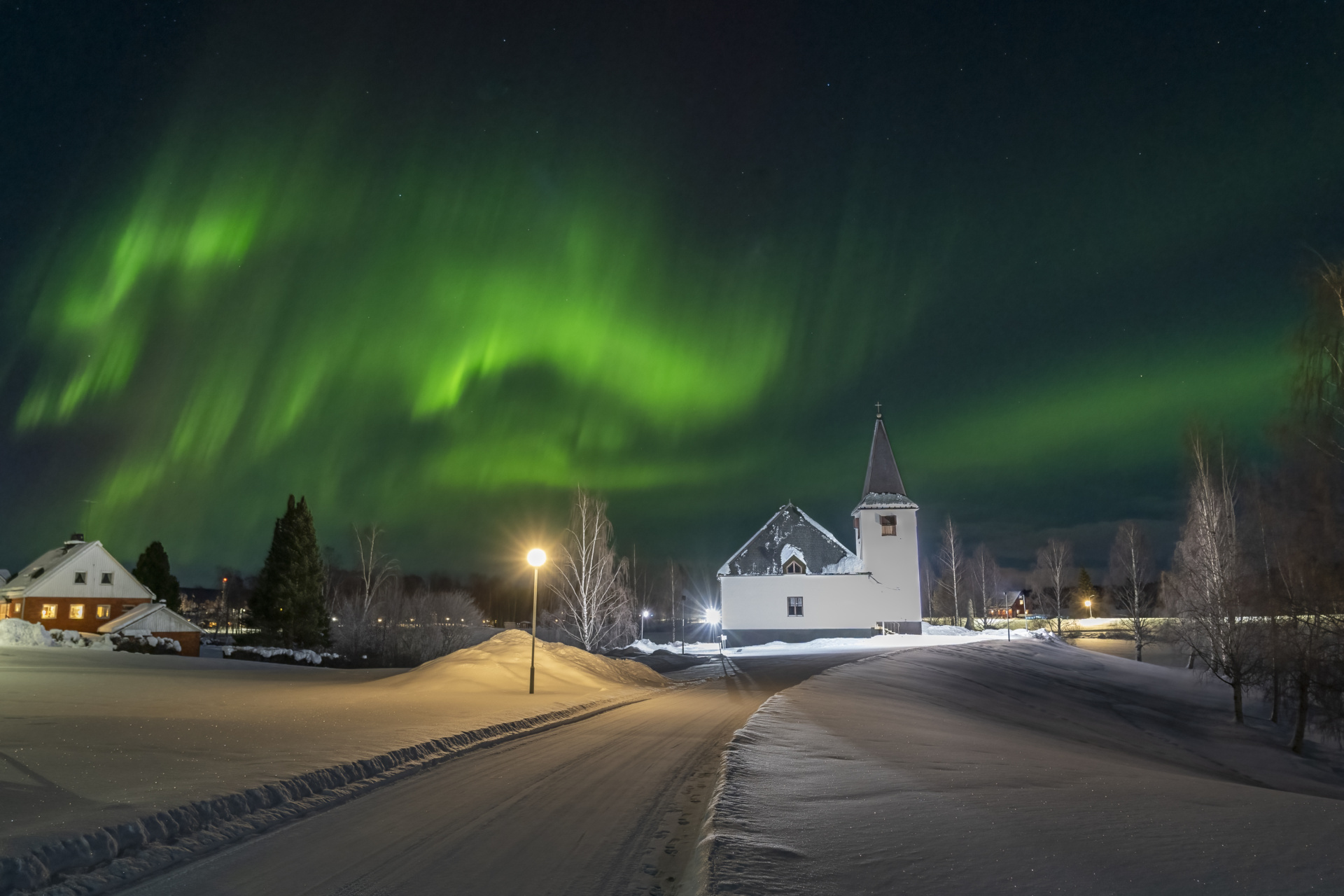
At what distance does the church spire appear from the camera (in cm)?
6575

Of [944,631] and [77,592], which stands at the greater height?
[77,592]

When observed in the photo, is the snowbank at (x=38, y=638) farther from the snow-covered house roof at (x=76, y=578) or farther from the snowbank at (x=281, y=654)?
the snow-covered house roof at (x=76, y=578)

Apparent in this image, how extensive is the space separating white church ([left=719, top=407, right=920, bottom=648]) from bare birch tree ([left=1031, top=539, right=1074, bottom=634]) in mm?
28085

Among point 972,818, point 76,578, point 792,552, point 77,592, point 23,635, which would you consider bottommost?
point 23,635

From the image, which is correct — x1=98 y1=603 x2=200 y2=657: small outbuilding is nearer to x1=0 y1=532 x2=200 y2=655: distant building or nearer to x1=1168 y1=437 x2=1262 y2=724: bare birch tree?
x1=0 y1=532 x2=200 y2=655: distant building

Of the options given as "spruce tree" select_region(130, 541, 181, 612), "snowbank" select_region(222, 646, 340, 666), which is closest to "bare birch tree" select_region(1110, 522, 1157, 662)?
"snowbank" select_region(222, 646, 340, 666)

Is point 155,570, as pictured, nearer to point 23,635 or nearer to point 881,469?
point 23,635

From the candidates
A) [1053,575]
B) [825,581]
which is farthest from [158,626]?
[1053,575]

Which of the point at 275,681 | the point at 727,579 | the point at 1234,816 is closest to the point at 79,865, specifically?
the point at 1234,816

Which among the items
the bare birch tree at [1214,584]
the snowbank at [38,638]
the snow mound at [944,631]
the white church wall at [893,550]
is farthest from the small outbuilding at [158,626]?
the bare birch tree at [1214,584]

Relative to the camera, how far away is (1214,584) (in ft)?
126

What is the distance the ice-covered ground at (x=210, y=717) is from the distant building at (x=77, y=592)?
30168mm

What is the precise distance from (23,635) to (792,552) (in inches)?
1844

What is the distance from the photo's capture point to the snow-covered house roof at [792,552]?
61969mm
